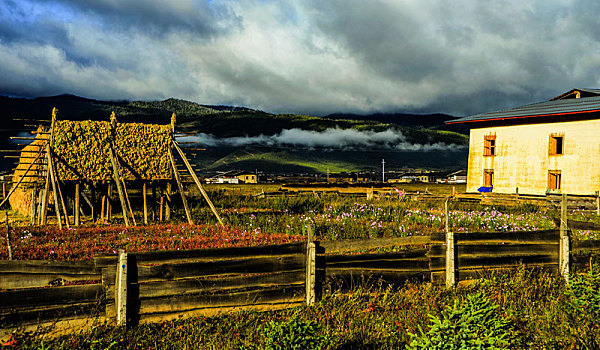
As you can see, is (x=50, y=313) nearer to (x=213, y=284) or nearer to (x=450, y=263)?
(x=213, y=284)

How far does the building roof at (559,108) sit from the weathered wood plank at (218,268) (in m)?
30.9

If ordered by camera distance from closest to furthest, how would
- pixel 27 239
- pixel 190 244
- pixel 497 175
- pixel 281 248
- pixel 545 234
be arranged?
pixel 281 248 < pixel 545 234 < pixel 190 244 < pixel 27 239 < pixel 497 175

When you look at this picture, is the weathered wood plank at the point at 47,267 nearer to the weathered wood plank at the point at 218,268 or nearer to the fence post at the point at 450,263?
the weathered wood plank at the point at 218,268

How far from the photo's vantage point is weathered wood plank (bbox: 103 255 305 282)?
599 centimetres

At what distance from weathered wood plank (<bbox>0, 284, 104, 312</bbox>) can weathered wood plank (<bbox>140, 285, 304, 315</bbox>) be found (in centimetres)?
69

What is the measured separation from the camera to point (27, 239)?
11.9m

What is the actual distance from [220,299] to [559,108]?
34782 millimetres

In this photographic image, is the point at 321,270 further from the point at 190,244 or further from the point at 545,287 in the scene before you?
the point at 190,244

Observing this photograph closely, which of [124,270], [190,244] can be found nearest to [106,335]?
[124,270]

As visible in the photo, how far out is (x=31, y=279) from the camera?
5.66 meters

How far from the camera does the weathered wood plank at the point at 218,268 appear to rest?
19.6ft

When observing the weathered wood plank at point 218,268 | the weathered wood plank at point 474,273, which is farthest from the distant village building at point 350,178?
the weathered wood plank at point 218,268

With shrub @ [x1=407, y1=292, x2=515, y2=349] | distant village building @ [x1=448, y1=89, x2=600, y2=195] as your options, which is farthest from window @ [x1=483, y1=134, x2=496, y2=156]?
shrub @ [x1=407, y1=292, x2=515, y2=349]

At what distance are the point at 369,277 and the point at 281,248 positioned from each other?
64.0 inches
